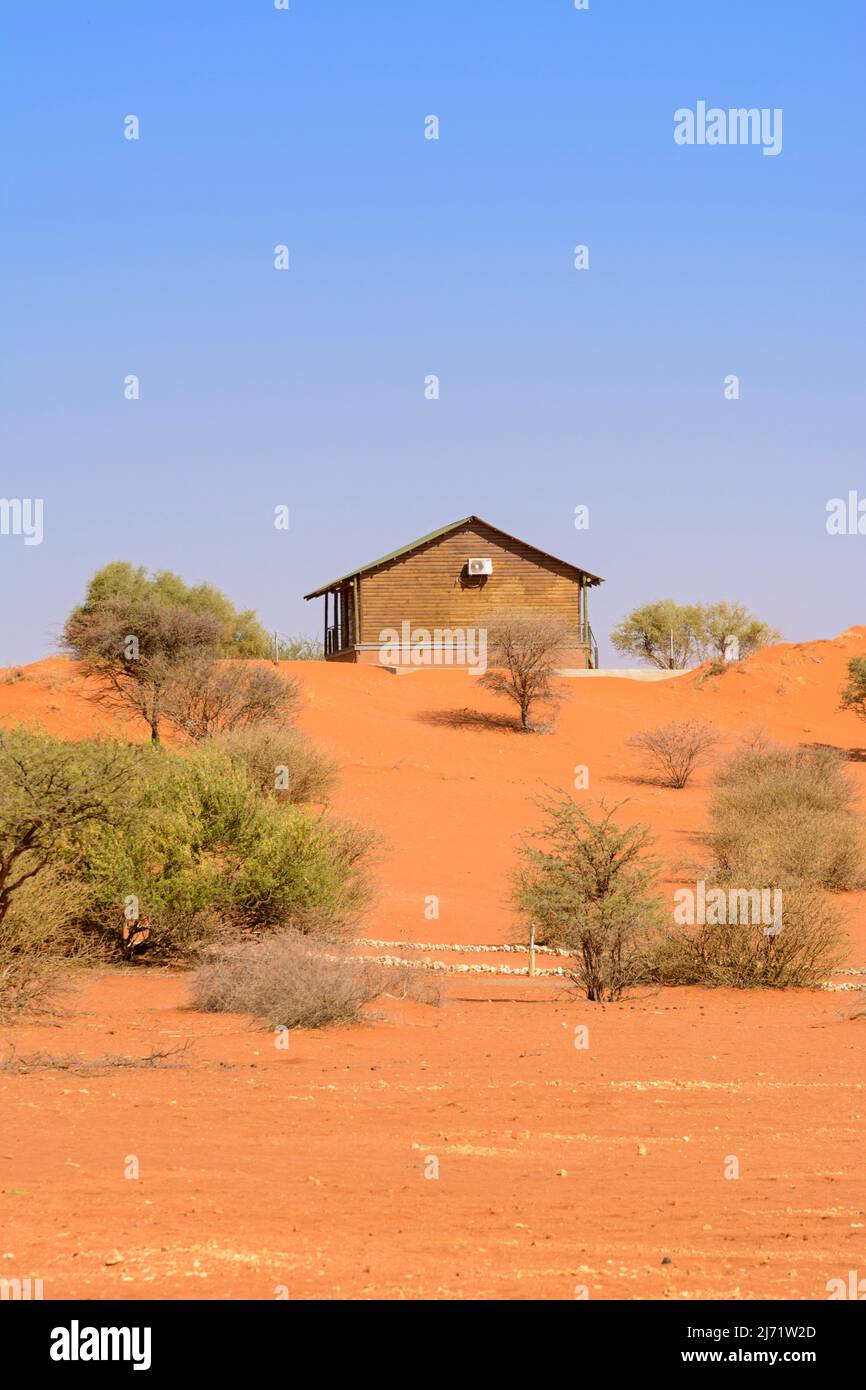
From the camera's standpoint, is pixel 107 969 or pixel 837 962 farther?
pixel 837 962

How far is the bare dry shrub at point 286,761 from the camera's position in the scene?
28375 mm

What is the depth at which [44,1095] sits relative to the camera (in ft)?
32.3

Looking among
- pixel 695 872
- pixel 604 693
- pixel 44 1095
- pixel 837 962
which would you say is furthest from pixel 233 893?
pixel 604 693

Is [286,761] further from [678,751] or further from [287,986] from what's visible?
[287,986]

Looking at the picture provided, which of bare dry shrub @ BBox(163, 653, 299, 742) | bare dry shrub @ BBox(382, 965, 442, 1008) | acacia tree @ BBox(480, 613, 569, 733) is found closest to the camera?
bare dry shrub @ BBox(382, 965, 442, 1008)

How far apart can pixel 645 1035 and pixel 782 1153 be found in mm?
5460

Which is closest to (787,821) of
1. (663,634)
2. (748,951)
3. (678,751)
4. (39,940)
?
(748,951)

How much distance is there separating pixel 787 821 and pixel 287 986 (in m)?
15.2

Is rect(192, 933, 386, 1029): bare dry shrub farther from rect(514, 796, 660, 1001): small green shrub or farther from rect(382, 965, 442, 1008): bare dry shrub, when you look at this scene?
rect(514, 796, 660, 1001): small green shrub

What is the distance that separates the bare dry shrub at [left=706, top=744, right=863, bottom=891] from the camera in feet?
81.0

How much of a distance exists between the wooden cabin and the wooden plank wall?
3 centimetres

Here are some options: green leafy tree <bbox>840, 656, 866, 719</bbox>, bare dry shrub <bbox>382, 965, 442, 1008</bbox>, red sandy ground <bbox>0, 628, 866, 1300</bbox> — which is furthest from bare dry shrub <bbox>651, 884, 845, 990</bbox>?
green leafy tree <bbox>840, 656, 866, 719</bbox>
